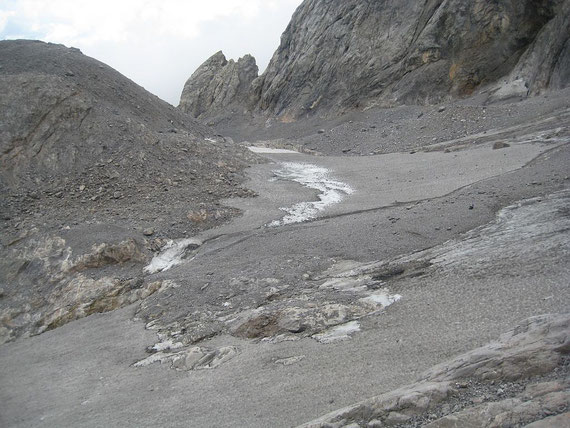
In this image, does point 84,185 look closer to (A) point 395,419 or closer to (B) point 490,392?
(A) point 395,419

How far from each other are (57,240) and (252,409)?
992 centimetres

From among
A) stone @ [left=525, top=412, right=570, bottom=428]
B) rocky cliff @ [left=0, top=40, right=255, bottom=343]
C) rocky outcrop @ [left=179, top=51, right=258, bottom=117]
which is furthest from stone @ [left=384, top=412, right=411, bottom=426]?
rocky outcrop @ [left=179, top=51, right=258, bottom=117]

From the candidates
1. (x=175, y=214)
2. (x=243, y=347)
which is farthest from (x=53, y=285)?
(x=243, y=347)

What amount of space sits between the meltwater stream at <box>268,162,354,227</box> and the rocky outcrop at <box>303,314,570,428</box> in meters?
9.81

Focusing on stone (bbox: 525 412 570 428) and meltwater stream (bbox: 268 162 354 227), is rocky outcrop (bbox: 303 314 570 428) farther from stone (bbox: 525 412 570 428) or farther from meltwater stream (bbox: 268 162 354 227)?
meltwater stream (bbox: 268 162 354 227)

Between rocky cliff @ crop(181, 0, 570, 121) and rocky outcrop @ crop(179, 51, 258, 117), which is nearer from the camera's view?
rocky cliff @ crop(181, 0, 570, 121)

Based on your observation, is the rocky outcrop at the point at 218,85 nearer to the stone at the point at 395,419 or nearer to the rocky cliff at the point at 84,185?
the rocky cliff at the point at 84,185

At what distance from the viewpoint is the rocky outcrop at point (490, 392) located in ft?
12.2

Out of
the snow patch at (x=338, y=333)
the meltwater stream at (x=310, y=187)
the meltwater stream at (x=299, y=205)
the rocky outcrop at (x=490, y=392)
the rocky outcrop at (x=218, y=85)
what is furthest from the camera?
the rocky outcrop at (x=218, y=85)

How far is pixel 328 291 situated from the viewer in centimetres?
877

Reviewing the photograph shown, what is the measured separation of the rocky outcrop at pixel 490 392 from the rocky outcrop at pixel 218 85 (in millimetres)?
51550

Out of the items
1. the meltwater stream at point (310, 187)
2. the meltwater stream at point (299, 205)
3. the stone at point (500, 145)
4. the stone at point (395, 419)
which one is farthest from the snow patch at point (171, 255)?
the stone at point (500, 145)

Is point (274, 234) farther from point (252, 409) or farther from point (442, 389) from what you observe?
point (442, 389)

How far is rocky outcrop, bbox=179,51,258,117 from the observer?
56781 millimetres
